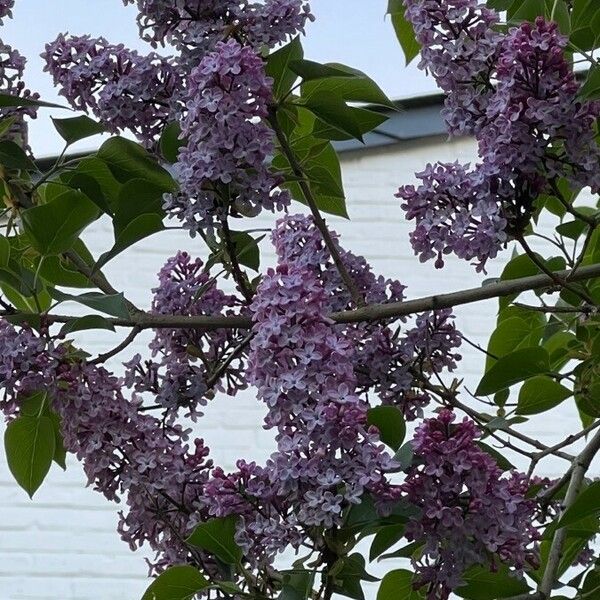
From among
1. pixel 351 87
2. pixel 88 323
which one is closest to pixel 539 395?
pixel 351 87

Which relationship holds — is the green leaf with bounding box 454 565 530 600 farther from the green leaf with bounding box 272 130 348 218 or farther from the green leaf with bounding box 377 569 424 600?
the green leaf with bounding box 272 130 348 218

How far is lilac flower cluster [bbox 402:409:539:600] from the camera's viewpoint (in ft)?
2.10

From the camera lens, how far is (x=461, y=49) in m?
0.74

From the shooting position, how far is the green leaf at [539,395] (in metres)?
1.03

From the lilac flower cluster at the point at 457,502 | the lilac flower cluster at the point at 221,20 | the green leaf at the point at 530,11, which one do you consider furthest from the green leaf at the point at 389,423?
the green leaf at the point at 530,11

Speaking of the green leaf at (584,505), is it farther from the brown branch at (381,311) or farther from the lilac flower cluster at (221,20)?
the lilac flower cluster at (221,20)

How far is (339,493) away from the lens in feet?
2.05

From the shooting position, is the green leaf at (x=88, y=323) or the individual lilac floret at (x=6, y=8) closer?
the green leaf at (x=88, y=323)

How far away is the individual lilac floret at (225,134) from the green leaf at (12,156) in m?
0.19

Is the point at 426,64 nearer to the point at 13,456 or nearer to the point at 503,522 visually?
the point at 503,522

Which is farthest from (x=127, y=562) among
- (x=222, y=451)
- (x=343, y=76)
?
(x=343, y=76)

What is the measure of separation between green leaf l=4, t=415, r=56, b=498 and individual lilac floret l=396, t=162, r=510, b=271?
1.02 ft

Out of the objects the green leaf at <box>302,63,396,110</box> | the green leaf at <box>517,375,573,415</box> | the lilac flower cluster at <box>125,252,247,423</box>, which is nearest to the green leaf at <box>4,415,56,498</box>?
the lilac flower cluster at <box>125,252,247,423</box>

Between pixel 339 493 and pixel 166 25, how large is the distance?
345 millimetres
